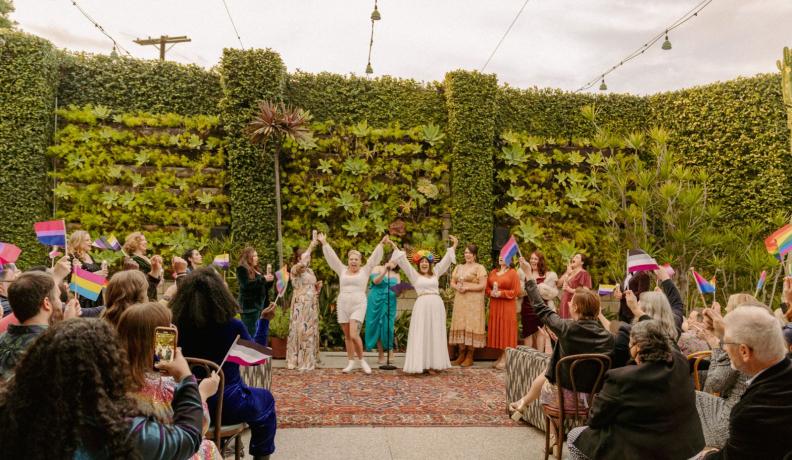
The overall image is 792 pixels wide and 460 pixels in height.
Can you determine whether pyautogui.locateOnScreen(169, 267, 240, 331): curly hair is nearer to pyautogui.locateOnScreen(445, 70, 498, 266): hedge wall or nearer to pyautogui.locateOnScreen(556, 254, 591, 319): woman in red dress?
pyautogui.locateOnScreen(556, 254, 591, 319): woman in red dress

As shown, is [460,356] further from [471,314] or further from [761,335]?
[761,335]

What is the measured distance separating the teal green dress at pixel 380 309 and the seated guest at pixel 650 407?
5.23 metres

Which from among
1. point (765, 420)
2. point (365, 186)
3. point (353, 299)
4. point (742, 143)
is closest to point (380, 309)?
point (353, 299)

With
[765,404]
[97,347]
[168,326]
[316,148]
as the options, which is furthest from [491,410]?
[316,148]

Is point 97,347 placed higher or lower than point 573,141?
lower

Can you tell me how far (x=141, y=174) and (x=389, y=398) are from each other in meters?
6.20

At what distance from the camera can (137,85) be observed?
33.8 feet

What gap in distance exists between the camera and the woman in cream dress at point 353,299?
26.2 ft

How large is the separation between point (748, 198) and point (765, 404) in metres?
9.28

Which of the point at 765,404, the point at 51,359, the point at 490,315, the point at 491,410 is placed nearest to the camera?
the point at 51,359

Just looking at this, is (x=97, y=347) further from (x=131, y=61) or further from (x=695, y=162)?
(x=695, y=162)

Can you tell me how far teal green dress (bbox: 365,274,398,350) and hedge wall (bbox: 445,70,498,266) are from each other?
2416mm

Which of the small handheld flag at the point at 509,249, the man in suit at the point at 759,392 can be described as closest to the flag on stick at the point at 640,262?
the small handheld flag at the point at 509,249

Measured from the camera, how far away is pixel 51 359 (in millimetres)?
1724
